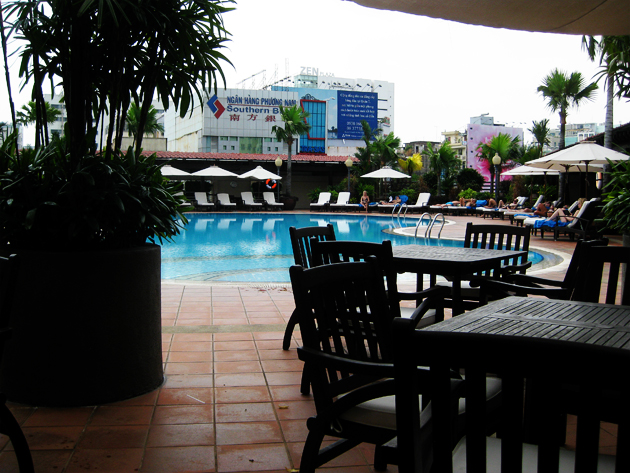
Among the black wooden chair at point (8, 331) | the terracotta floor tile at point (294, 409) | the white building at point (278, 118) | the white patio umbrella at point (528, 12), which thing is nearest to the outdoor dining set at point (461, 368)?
the terracotta floor tile at point (294, 409)

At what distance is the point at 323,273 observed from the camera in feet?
5.81

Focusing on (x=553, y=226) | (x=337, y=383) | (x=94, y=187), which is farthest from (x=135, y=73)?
(x=553, y=226)

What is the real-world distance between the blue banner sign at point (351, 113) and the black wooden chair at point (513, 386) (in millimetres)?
61036

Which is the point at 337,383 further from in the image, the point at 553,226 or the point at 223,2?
the point at 553,226

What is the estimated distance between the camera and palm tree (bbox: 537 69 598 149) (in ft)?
94.1

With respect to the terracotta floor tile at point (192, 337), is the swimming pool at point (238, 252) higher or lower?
lower

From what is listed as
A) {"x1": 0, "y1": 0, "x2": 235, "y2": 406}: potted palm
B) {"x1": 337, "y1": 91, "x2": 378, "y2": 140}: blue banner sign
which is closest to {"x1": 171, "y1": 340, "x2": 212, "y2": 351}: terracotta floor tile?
{"x1": 0, "y1": 0, "x2": 235, "y2": 406}: potted palm

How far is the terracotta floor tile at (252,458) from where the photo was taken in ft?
6.88

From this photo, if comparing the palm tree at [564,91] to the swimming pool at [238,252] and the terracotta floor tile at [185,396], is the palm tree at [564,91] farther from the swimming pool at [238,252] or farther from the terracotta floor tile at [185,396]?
the terracotta floor tile at [185,396]

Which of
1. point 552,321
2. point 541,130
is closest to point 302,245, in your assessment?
point 552,321

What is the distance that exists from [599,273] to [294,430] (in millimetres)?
1510

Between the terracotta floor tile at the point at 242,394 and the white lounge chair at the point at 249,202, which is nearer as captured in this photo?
the terracotta floor tile at the point at 242,394

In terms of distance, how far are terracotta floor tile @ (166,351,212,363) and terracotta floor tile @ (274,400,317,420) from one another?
2.89ft

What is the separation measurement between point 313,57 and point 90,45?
76.9m
